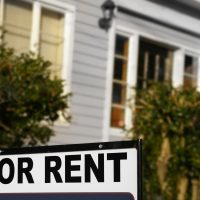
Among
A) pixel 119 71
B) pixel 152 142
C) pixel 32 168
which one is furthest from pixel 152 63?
pixel 32 168

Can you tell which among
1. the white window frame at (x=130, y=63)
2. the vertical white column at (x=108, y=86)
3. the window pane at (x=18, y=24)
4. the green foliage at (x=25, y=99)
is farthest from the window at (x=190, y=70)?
the green foliage at (x=25, y=99)

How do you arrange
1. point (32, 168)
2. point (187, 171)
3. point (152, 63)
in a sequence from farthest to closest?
point (152, 63)
point (187, 171)
point (32, 168)

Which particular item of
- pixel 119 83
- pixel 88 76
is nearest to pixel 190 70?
pixel 119 83

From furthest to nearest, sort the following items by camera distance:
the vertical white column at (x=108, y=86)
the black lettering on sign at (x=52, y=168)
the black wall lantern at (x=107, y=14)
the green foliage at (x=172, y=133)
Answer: the vertical white column at (x=108, y=86) → the black wall lantern at (x=107, y=14) → the green foliage at (x=172, y=133) → the black lettering on sign at (x=52, y=168)

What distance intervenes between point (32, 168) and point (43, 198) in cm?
15

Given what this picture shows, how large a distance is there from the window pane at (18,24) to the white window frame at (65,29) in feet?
0.33

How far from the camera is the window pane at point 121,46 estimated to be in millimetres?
12380

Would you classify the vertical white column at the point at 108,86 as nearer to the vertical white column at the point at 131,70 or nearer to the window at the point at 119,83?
the window at the point at 119,83

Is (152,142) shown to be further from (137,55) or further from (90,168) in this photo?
(90,168)

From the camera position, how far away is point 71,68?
1100 cm

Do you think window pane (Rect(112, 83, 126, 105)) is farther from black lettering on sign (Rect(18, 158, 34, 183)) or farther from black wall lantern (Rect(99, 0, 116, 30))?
black lettering on sign (Rect(18, 158, 34, 183))

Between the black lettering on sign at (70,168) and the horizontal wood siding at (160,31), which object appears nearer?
the black lettering on sign at (70,168)

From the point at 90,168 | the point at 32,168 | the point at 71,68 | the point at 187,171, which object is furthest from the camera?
the point at 71,68

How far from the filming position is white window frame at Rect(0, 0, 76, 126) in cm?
1053
